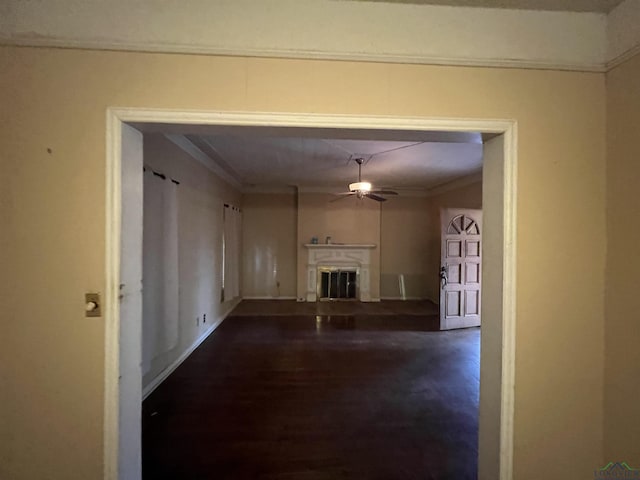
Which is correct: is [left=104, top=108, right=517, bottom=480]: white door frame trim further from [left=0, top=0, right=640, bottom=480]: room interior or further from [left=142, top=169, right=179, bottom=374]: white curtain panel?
[left=142, top=169, right=179, bottom=374]: white curtain panel

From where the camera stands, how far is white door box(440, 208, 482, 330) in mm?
4398

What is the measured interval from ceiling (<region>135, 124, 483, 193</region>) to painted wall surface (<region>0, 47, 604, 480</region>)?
86 cm

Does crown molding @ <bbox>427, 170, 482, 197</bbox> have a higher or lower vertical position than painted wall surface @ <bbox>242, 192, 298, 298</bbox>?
higher

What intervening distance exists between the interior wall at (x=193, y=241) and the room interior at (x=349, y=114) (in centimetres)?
124

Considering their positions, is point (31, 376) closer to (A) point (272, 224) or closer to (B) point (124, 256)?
(B) point (124, 256)

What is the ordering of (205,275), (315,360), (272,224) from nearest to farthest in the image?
(315,360), (205,275), (272,224)

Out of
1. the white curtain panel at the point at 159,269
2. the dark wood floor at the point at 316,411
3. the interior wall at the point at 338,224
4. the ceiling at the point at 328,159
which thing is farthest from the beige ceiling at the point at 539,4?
the interior wall at the point at 338,224

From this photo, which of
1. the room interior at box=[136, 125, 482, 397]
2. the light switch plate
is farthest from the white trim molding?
the light switch plate

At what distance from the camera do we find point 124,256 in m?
1.22

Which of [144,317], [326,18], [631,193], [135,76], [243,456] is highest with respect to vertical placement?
[326,18]

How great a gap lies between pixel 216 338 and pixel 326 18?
3911 mm

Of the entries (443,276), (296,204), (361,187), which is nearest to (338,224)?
(296,204)

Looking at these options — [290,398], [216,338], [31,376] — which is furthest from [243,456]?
[216,338]

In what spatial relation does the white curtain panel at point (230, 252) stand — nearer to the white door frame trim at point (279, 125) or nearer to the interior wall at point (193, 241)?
the interior wall at point (193, 241)
